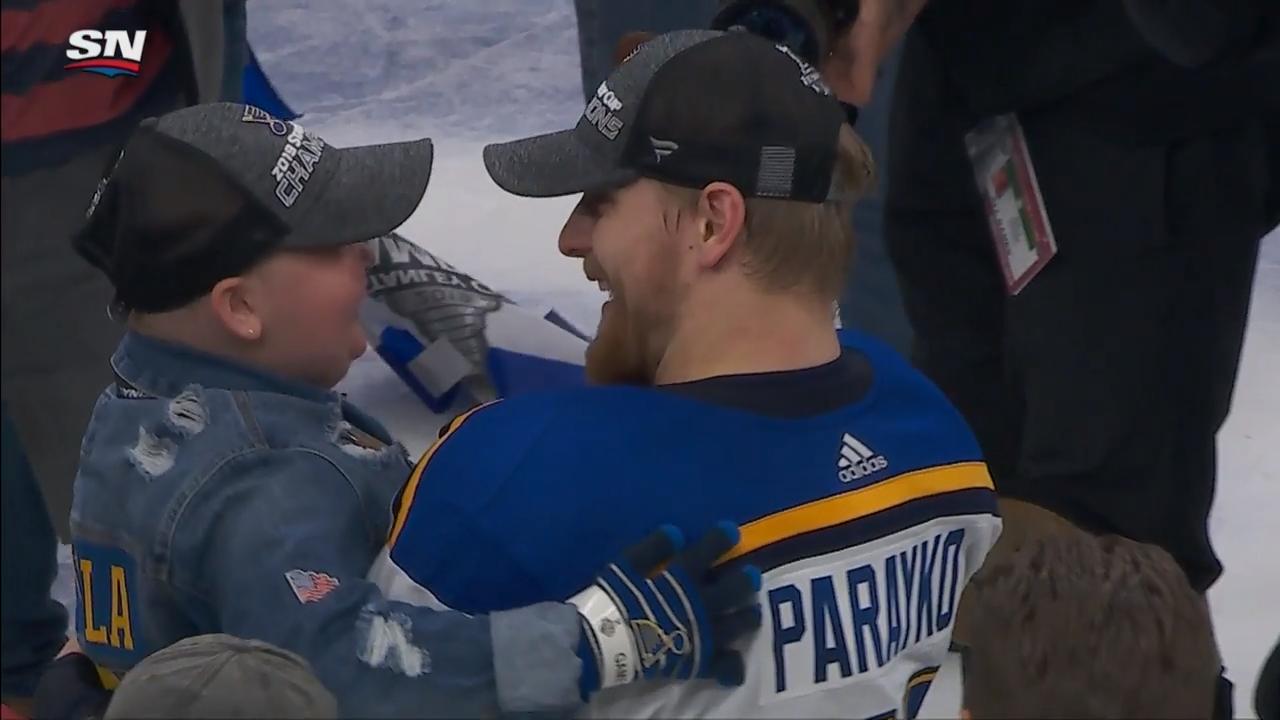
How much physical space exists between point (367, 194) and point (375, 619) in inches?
15.7

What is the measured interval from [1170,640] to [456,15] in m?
4.00

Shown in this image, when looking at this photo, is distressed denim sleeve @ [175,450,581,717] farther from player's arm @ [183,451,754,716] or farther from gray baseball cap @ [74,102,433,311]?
gray baseball cap @ [74,102,433,311]

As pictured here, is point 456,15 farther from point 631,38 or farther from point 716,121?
point 716,121

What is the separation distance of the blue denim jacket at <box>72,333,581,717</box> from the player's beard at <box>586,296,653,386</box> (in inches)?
7.0

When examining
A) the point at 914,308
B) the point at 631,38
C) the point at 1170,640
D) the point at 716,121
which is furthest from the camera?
the point at 914,308

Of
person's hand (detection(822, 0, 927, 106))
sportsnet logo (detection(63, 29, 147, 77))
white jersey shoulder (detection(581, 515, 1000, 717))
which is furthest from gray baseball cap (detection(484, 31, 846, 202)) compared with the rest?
sportsnet logo (detection(63, 29, 147, 77))

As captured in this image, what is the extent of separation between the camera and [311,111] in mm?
4129

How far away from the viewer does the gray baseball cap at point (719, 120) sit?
1033mm

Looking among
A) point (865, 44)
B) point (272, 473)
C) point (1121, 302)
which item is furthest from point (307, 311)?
point (1121, 302)

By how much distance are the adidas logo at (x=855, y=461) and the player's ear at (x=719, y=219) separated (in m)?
0.16

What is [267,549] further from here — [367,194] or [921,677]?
[921,677]

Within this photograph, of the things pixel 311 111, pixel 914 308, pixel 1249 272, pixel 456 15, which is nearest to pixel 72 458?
pixel 914 308

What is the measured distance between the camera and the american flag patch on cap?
3.18 ft

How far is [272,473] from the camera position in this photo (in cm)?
103
